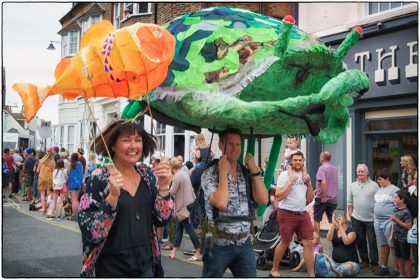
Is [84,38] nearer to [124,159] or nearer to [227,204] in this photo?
[124,159]

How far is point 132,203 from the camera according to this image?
299 centimetres

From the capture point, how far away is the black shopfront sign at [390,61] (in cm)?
1002

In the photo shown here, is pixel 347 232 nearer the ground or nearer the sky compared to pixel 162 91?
nearer the ground

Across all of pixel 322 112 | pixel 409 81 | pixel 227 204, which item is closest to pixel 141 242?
pixel 227 204

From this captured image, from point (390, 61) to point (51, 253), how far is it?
7.59 metres

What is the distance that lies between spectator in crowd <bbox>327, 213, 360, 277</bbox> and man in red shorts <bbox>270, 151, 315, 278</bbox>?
0.51 m

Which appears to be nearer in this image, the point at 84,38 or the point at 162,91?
the point at 84,38

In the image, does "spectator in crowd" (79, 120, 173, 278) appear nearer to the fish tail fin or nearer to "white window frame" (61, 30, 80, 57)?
the fish tail fin

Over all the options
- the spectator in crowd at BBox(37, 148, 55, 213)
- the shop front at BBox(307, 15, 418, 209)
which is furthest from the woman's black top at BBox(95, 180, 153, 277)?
the spectator in crowd at BBox(37, 148, 55, 213)

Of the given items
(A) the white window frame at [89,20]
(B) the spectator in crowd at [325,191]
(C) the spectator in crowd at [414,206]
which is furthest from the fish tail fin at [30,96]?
(A) the white window frame at [89,20]

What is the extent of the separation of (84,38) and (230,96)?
3.41 ft

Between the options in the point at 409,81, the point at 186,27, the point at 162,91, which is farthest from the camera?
the point at 409,81

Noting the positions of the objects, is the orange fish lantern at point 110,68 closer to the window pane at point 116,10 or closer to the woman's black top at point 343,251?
the woman's black top at point 343,251

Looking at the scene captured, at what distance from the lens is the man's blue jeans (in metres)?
3.75
